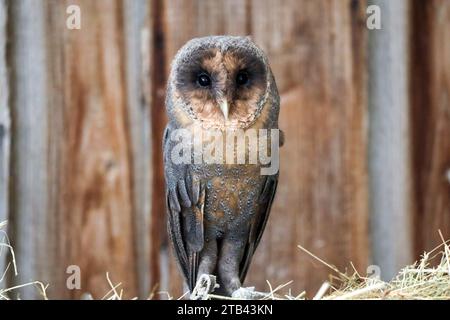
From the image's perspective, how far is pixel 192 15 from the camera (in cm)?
278

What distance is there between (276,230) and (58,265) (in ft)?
2.52

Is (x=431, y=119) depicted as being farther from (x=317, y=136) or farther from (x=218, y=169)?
(x=218, y=169)

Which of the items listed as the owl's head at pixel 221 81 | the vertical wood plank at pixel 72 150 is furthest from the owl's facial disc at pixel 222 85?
the vertical wood plank at pixel 72 150

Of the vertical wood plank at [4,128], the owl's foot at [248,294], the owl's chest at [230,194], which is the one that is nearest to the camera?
the owl's foot at [248,294]

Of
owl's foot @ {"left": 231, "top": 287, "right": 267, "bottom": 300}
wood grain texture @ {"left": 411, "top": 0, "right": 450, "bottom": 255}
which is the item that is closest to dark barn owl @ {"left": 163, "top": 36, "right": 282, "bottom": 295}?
owl's foot @ {"left": 231, "top": 287, "right": 267, "bottom": 300}

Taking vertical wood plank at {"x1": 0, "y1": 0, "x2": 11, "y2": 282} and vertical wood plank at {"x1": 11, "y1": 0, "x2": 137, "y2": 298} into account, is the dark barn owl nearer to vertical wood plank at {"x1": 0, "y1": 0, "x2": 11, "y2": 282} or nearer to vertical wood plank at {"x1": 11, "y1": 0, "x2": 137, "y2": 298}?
vertical wood plank at {"x1": 11, "y1": 0, "x2": 137, "y2": 298}

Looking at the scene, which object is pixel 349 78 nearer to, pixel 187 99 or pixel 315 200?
pixel 315 200

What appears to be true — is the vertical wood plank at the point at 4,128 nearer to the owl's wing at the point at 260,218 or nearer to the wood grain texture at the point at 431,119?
the owl's wing at the point at 260,218

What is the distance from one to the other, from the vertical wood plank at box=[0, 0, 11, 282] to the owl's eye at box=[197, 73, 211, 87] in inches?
31.2

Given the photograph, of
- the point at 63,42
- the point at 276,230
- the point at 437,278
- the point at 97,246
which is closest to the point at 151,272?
the point at 97,246

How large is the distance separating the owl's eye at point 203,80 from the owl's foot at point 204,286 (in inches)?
21.7

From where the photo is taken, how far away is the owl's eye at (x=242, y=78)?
89.6 inches

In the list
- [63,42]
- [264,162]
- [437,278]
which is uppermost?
[63,42]

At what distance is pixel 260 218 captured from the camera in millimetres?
2475
